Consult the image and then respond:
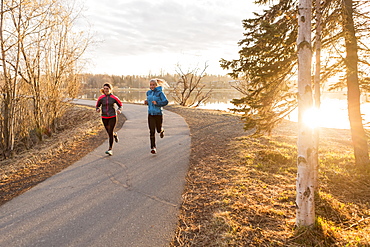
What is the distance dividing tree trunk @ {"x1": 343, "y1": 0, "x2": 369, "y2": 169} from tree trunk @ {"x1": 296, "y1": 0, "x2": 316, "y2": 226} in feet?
9.93

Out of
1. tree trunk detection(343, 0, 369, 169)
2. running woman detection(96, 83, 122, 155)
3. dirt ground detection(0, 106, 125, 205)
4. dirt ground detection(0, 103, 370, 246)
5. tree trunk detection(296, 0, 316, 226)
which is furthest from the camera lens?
running woman detection(96, 83, 122, 155)

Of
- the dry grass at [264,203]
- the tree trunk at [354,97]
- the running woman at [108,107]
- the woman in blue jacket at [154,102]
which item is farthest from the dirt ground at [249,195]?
the woman in blue jacket at [154,102]

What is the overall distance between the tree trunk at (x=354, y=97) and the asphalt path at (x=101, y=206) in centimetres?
442

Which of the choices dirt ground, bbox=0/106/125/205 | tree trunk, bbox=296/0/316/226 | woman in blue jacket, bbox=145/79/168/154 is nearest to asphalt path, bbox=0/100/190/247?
dirt ground, bbox=0/106/125/205

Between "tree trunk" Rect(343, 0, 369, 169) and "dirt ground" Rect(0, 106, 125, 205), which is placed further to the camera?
"tree trunk" Rect(343, 0, 369, 169)

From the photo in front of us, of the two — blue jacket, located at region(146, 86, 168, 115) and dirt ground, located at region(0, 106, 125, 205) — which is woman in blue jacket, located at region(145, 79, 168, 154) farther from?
dirt ground, located at region(0, 106, 125, 205)

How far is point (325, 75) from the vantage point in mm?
5250

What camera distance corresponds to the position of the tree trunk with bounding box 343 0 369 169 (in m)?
4.83

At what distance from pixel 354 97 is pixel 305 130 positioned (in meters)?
3.82

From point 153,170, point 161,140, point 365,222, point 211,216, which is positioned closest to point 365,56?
point 365,222

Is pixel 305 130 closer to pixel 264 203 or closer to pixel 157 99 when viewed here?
pixel 264 203

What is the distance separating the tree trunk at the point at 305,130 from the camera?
2590 millimetres

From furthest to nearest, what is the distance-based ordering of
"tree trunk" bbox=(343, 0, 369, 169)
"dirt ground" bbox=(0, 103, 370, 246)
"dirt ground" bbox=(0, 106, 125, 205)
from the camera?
1. "tree trunk" bbox=(343, 0, 369, 169)
2. "dirt ground" bbox=(0, 106, 125, 205)
3. "dirt ground" bbox=(0, 103, 370, 246)

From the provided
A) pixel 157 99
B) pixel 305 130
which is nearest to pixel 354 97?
pixel 305 130
